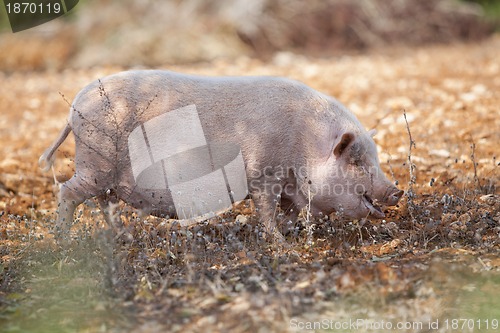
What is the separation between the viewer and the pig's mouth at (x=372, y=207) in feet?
17.0

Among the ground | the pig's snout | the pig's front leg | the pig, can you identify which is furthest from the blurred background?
the pig's snout

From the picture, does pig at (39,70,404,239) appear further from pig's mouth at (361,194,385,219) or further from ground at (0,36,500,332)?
ground at (0,36,500,332)

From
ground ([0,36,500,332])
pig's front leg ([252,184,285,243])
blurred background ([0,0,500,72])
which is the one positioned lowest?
ground ([0,36,500,332])

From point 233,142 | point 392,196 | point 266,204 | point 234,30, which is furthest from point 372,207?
point 234,30

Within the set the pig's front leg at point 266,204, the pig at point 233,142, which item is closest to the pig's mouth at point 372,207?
the pig at point 233,142

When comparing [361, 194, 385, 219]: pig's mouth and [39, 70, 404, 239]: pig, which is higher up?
[39, 70, 404, 239]: pig

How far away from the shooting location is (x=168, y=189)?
17.2ft

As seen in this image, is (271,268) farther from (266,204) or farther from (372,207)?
(372,207)

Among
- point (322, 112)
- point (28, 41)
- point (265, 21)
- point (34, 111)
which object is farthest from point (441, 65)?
point (28, 41)

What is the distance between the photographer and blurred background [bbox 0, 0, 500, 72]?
16.9 meters

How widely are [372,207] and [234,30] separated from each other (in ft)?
41.4

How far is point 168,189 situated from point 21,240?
3.73 ft

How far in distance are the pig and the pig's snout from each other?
16mm

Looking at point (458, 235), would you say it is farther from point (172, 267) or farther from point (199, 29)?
point (199, 29)
